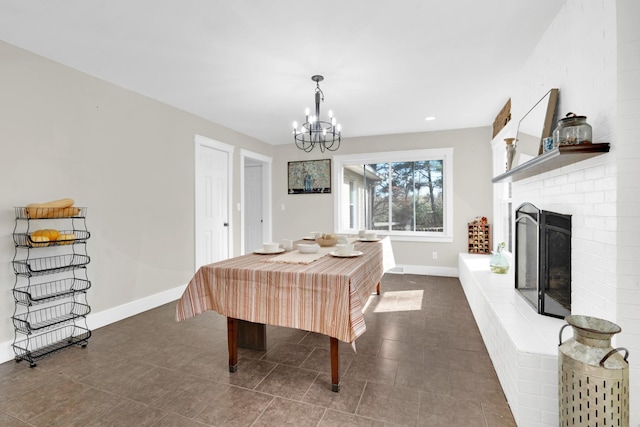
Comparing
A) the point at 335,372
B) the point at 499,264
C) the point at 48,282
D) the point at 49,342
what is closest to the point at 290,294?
the point at 335,372

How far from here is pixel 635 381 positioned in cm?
146

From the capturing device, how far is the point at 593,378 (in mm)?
1305

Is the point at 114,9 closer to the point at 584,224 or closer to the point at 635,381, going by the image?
the point at 584,224

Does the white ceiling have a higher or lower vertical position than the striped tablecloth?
higher

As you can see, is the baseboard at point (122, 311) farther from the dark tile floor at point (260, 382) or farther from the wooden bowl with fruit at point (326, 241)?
the wooden bowl with fruit at point (326, 241)

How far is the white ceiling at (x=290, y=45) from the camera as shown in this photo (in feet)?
6.71

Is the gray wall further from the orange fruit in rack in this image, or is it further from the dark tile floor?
the dark tile floor

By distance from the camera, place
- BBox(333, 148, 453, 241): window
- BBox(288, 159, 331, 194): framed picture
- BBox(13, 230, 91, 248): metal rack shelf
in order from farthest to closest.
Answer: BBox(288, 159, 331, 194): framed picture → BBox(333, 148, 453, 241): window → BBox(13, 230, 91, 248): metal rack shelf

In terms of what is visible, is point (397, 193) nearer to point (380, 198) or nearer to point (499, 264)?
point (380, 198)

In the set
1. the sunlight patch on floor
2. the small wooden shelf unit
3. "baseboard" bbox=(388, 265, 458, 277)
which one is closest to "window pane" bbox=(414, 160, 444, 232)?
the small wooden shelf unit

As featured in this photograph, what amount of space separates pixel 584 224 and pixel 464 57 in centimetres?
170

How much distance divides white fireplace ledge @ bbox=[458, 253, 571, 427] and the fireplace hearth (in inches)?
3.5

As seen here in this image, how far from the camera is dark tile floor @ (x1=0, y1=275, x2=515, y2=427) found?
1.73 m

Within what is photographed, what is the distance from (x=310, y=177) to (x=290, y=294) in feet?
13.9
